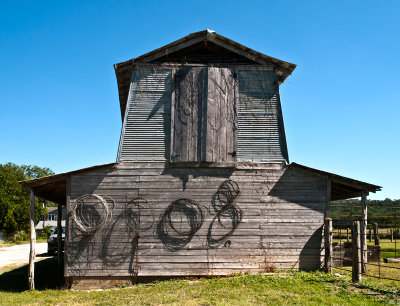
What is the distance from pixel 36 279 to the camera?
13273 mm

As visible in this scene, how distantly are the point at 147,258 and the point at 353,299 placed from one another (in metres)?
5.87

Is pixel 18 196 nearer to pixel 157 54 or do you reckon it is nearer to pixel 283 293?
pixel 157 54

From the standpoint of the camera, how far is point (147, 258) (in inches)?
439

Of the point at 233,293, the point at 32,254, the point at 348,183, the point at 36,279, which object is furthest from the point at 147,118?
the point at 36,279

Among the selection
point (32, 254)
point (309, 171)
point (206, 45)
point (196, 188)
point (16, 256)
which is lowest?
point (16, 256)

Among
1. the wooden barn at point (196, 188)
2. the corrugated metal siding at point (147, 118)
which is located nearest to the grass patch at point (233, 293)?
the wooden barn at point (196, 188)

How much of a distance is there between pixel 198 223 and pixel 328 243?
405 centimetres

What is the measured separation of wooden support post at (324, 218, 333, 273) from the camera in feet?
36.4

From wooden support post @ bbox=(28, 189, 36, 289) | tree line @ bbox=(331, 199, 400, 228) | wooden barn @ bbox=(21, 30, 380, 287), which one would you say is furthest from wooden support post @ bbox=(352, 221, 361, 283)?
wooden support post @ bbox=(28, 189, 36, 289)

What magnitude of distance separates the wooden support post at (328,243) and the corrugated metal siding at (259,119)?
93.8 inches

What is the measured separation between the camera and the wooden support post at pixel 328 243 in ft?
36.4

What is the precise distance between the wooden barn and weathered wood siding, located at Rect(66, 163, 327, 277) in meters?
0.03

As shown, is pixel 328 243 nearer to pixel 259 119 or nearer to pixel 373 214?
pixel 259 119

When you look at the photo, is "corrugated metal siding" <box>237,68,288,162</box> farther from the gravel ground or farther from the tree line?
the gravel ground
